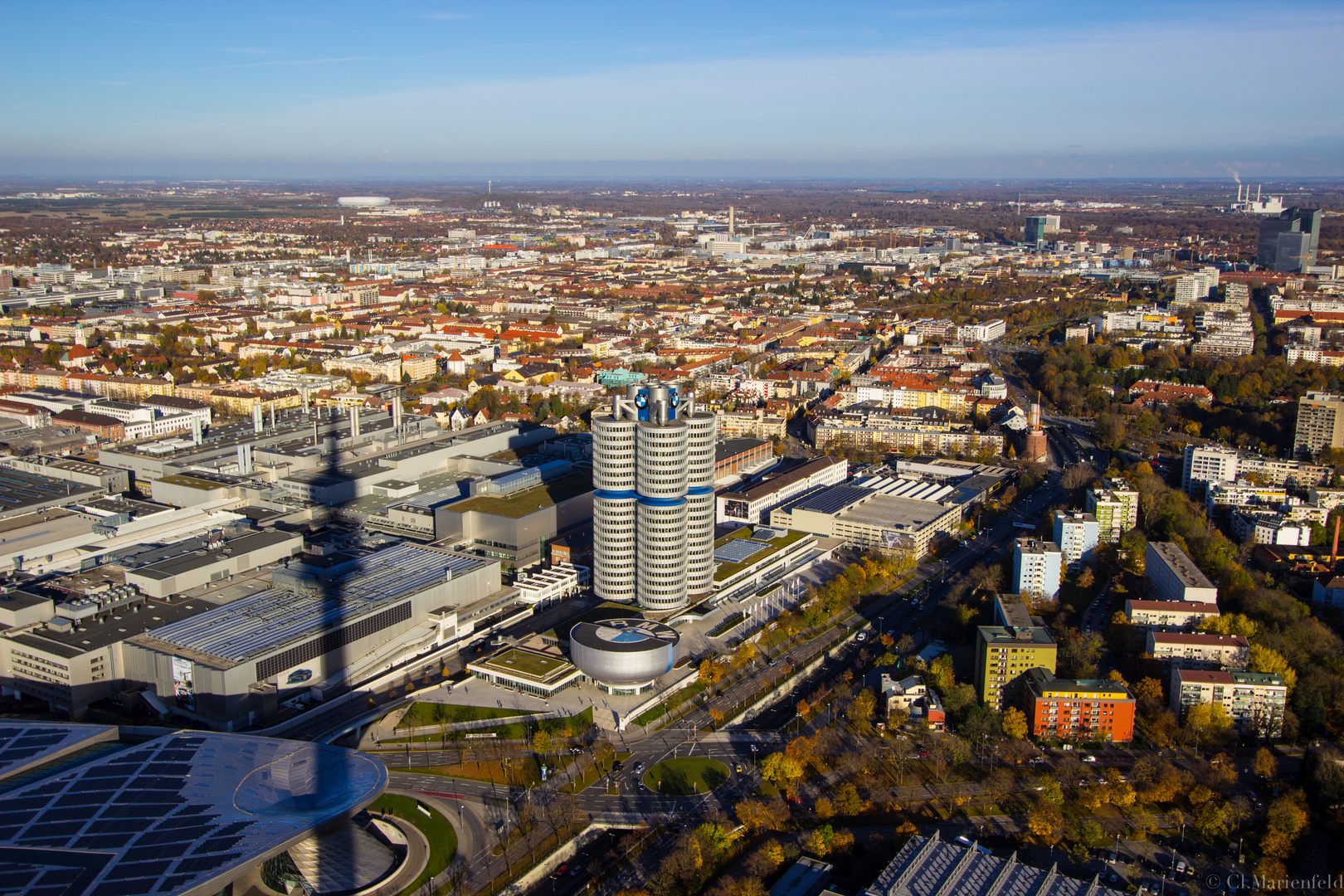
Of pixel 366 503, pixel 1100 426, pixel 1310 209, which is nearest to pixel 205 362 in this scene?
pixel 366 503

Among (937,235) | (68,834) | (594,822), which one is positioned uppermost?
(937,235)

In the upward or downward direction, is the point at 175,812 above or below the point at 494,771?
above

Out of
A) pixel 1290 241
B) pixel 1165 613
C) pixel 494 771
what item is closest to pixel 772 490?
pixel 1165 613

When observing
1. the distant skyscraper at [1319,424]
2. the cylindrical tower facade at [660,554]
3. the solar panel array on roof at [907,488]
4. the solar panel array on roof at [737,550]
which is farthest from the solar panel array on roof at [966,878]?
the distant skyscraper at [1319,424]

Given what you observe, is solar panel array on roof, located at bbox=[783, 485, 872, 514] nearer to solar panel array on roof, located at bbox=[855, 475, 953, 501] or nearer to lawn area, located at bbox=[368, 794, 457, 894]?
solar panel array on roof, located at bbox=[855, 475, 953, 501]

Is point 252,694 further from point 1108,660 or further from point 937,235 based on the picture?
point 937,235

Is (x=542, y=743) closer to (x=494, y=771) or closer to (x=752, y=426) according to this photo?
(x=494, y=771)
